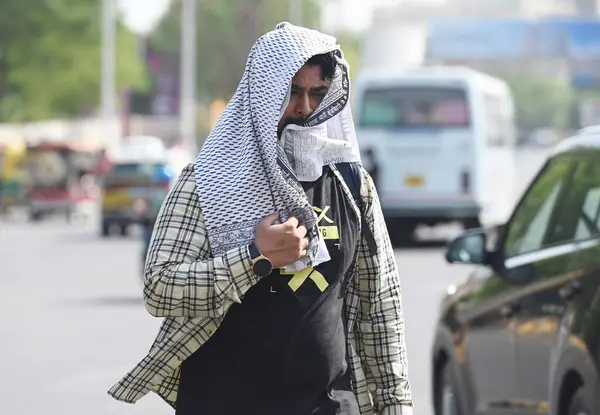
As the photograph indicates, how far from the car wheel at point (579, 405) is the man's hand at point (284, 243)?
226 centimetres

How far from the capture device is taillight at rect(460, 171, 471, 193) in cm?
2933

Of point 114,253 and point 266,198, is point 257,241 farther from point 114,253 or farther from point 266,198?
point 114,253

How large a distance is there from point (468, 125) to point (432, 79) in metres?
0.93

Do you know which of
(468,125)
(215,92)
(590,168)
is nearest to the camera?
(590,168)

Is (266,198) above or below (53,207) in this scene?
above

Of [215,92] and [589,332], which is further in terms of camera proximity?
[215,92]

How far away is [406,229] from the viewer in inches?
1208

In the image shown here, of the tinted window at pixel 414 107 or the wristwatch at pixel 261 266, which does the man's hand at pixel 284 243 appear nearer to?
the wristwatch at pixel 261 266

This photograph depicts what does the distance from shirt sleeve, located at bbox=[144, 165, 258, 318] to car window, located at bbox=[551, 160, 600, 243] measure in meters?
2.85

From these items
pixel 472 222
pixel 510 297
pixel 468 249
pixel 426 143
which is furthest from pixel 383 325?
pixel 472 222

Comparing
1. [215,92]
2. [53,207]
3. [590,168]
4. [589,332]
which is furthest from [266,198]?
[215,92]

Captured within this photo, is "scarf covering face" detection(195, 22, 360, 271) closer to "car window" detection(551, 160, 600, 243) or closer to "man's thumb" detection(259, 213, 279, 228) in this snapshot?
"man's thumb" detection(259, 213, 279, 228)

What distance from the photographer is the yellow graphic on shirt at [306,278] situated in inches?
170

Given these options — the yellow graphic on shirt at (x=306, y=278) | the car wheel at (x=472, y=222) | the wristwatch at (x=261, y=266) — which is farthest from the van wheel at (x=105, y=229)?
the wristwatch at (x=261, y=266)
